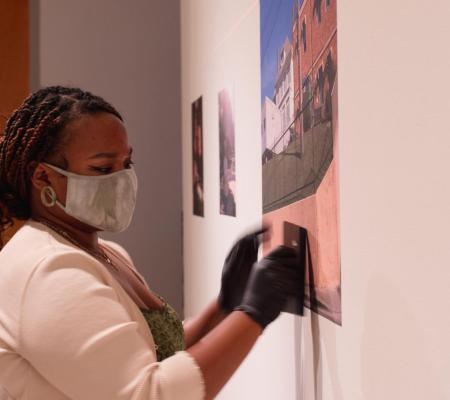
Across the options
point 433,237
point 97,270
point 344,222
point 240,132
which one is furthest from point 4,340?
point 240,132

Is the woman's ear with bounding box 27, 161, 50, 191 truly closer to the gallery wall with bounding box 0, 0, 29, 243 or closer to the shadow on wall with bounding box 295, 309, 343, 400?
the shadow on wall with bounding box 295, 309, 343, 400

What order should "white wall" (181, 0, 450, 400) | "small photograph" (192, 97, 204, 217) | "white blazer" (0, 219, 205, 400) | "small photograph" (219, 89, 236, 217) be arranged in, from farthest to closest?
"small photograph" (192, 97, 204, 217), "small photograph" (219, 89, 236, 217), "white blazer" (0, 219, 205, 400), "white wall" (181, 0, 450, 400)

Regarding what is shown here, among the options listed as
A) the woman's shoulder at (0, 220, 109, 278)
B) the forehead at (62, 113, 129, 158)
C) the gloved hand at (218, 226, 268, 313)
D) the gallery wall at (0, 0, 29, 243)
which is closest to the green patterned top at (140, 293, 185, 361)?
the gloved hand at (218, 226, 268, 313)

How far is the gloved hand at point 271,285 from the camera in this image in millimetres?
1314

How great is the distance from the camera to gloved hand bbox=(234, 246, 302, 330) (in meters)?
1.31

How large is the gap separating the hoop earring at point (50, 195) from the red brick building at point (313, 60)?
58 centimetres

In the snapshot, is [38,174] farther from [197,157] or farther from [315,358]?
[197,157]

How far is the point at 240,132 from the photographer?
2.18 metres

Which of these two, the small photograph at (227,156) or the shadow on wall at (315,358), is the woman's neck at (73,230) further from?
the small photograph at (227,156)

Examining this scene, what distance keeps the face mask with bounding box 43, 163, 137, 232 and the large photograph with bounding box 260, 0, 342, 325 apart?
1.29ft

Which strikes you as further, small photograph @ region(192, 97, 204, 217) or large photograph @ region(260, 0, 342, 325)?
small photograph @ region(192, 97, 204, 217)

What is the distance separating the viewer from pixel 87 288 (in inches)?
44.8

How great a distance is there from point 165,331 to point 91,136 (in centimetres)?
48

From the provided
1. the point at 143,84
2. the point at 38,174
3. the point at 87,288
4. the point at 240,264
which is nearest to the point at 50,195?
the point at 38,174
